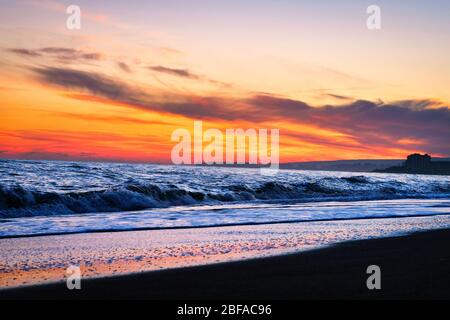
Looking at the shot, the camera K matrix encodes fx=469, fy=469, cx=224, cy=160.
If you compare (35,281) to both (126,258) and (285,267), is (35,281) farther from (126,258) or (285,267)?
(285,267)

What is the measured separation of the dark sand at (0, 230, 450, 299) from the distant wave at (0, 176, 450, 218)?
1213cm

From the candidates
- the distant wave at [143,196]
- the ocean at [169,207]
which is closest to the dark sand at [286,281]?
the ocean at [169,207]

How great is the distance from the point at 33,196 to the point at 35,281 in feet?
49.3

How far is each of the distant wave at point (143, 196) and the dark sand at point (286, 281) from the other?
1213cm

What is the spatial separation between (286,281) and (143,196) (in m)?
17.4

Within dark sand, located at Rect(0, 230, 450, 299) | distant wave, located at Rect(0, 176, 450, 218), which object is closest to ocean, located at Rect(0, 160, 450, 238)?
distant wave, located at Rect(0, 176, 450, 218)

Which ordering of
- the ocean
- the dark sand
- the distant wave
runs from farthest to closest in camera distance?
1. the distant wave
2. the ocean
3. the dark sand

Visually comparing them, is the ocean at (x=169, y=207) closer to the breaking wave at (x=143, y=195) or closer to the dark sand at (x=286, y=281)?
the breaking wave at (x=143, y=195)

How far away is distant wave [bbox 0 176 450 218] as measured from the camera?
736 inches

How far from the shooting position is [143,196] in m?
22.5

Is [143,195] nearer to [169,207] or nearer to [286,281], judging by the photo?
[169,207]

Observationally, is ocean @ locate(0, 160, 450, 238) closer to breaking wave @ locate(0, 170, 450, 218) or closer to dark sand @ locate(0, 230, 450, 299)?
breaking wave @ locate(0, 170, 450, 218)
